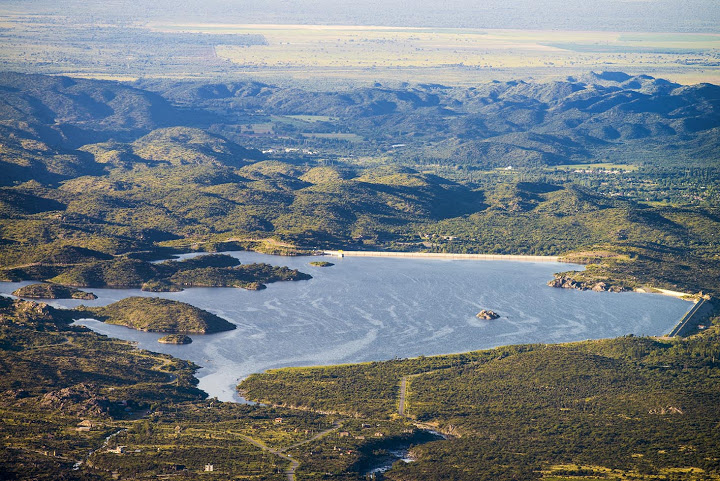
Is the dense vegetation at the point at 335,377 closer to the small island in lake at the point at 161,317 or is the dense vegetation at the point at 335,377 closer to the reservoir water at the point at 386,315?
the small island in lake at the point at 161,317

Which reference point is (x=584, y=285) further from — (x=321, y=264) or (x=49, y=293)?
(x=49, y=293)

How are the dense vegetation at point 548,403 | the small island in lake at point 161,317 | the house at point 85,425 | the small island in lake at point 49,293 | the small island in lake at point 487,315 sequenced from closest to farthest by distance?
the dense vegetation at point 548,403 < the house at point 85,425 < the small island in lake at point 161,317 < the small island in lake at point 487,315 < the small island in lake at point 49,293

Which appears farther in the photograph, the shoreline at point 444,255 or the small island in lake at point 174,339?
the shoreline at point 444,255

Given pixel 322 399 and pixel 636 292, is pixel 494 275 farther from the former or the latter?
pixel 322 399

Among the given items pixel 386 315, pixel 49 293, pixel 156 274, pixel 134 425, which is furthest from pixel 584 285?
pixel 134 425

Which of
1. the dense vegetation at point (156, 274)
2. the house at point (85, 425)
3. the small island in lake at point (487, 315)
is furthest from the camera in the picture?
the dense vegetation at point (156, 274)

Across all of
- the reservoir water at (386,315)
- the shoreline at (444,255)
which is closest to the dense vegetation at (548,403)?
the reservoir water at (386,315)

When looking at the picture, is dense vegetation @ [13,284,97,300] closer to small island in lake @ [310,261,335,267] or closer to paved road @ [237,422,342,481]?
small island in lake @ [310,261,335,267]
